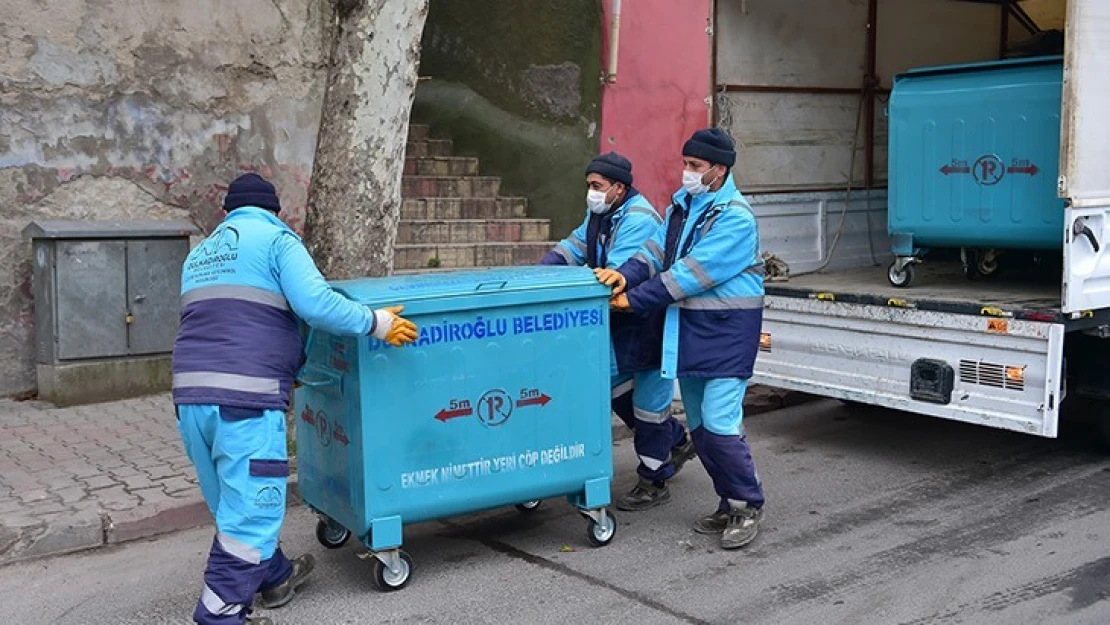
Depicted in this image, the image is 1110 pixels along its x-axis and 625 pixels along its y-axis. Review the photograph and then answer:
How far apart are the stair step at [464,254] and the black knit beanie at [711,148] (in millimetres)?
3882

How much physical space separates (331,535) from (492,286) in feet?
4.20

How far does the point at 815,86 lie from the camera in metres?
8.17

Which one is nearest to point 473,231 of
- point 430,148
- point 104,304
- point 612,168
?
point 430,148

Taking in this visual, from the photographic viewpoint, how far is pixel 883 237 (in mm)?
8312

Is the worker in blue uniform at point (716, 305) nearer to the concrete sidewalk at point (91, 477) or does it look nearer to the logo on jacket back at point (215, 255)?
the logo on jacket back at point (215, 255)

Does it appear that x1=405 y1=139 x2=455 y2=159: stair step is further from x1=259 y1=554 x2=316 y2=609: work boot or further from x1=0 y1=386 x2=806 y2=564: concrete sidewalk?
x1=259 y1=554 x2=316 y2=609: work boot

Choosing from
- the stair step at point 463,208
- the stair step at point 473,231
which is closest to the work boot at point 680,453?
the stair step at point 473,231

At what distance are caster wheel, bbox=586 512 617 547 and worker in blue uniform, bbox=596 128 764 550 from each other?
0.47m

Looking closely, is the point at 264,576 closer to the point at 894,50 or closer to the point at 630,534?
the point at 630,534

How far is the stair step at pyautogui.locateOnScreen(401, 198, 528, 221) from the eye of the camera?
9234 millimetres

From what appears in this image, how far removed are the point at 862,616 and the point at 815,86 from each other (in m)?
4.76

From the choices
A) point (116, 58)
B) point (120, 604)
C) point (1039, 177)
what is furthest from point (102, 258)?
point (1039, 177)

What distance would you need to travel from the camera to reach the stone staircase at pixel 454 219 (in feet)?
29.3

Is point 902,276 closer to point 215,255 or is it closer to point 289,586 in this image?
point 289,586
